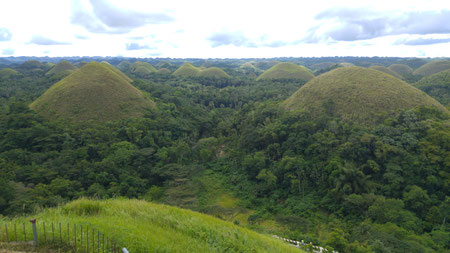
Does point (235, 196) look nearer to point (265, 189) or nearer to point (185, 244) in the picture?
point (265, 189)

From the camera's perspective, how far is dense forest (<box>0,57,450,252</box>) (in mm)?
13656

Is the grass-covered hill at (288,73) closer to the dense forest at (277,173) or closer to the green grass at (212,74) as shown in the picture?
the green grass at (212,74)

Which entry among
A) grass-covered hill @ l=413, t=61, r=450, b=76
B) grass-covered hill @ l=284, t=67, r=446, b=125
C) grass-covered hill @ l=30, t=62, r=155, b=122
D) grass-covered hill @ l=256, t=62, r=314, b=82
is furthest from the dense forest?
grass-covered hill @ l=413, t=61, r=450, b=76

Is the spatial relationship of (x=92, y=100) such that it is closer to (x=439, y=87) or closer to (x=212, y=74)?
(x=212, y=74)

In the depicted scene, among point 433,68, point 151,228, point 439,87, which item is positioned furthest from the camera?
point 433,68

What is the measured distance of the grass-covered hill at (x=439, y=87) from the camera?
42.2 meters

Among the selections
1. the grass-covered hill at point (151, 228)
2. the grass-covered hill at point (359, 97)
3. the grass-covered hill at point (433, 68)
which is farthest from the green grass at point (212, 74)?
the grass-covered hill at point (151, 228)

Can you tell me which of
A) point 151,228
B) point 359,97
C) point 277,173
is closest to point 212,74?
point 359,97

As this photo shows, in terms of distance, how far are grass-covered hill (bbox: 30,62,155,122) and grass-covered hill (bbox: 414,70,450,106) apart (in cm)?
4813

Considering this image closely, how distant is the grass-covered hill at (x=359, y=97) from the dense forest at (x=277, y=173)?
1202mm

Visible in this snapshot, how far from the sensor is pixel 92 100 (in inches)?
1225

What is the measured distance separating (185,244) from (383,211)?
13403 millimetres

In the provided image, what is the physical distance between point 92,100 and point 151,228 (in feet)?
98.1

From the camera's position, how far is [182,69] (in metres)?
92.9
